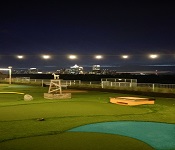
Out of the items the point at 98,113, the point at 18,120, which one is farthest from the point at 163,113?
the point at 18,120

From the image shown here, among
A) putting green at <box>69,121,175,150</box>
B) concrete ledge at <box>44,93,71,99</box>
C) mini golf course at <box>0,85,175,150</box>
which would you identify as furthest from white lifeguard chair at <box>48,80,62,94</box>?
putting green at <box>69,121,175,150</box>

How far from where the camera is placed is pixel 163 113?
1322 centimetres

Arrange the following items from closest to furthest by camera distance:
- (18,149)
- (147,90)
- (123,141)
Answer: (18,149), (123,141), (147,90)

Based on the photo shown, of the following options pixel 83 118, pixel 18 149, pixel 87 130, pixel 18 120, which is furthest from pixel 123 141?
pixel 18 120

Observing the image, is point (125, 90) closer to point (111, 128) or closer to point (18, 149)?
point (111, 128)

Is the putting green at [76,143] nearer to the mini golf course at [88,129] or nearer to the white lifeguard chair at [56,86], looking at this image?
the mini golf course at [88,129]

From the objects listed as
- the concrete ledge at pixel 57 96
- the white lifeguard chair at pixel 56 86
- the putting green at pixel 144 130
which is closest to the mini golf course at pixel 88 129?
the putting green at pixel 144 130

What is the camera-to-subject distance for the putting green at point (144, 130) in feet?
26.2

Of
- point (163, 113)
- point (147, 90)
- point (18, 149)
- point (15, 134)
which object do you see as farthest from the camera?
point (147, 90)

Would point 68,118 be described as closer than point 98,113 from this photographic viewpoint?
Yes

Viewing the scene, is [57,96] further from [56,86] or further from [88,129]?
[88,129]

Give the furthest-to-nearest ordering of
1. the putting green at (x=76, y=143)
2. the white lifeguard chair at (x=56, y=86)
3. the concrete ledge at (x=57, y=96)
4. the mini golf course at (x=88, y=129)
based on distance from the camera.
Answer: the white lifeguard chair at (x=56, y=86), the concrete ledge at (x=57, y=96), the mini golf course at (x=88, y=129), the putting green at (x=76, y=143)

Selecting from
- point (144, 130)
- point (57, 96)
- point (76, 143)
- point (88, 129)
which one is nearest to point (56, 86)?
point (57, 96)

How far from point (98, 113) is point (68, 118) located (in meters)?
1.91
